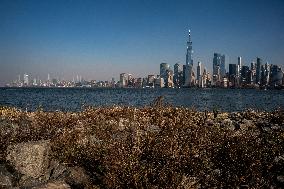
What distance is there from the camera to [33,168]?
7820 millimetres

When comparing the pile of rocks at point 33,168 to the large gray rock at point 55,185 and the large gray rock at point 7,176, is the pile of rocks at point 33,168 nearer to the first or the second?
the large gray rock at point 7,176

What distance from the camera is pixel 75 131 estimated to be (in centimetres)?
1002

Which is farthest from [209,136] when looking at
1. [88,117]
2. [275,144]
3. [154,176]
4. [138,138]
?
[88,117]

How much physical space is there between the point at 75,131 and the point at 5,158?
2.20m

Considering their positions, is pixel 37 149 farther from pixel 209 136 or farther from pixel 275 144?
pixel 275 144

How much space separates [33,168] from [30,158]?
233mm

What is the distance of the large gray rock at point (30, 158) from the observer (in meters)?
7.81

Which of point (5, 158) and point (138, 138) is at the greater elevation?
point (138, 138)

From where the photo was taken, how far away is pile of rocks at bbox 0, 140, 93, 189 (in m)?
7.14

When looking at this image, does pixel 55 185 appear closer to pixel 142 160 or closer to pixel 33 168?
pixel 33 168

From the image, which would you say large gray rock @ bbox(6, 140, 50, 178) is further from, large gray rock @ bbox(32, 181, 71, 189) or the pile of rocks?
large gray rock @ bbox(32, 181, 71, 189)

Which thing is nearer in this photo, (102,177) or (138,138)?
(102,177)

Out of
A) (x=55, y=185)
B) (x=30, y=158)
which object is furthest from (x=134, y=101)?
(x=55, y=185)

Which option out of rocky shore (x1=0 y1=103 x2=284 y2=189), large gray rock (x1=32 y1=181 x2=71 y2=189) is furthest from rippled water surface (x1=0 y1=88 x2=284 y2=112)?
large gray rock (x1=32 y1=181 x2=71 y2=189)
